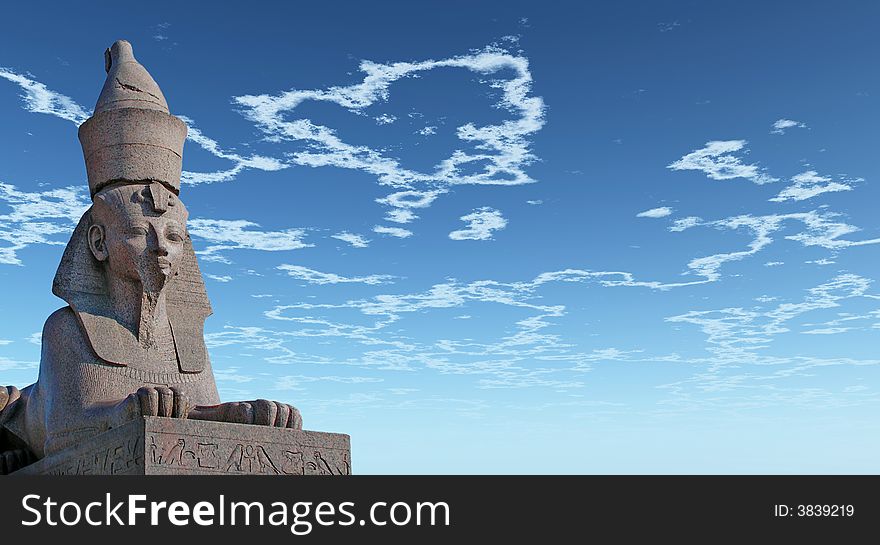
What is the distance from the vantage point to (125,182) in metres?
7.85

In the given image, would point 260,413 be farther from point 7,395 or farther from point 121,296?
point 7,395

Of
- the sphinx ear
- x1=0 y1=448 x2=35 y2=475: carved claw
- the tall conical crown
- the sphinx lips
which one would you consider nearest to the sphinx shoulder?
the sphinx ear

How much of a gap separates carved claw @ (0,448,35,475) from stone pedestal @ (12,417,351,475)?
1059 millimetres

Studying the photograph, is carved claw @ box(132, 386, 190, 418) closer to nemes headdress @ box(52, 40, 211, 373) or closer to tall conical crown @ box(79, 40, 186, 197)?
nemes headdress @ box(52, 40, 211, 373)

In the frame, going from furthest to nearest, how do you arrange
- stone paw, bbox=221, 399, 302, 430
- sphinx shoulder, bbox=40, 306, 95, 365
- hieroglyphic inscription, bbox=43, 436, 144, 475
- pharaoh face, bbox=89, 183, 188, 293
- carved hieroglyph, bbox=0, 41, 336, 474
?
pharaoh face, bbox=89, 183, 188, 293
sphinx shoulder, bbox=40, 306, 95, 365
carved hieroglyph, bbox=0, 41, 336, 474
stone paw, bbox=221, 399, 302, 430
hieroglyphic inscription, bbox=43, 436, 144, 475

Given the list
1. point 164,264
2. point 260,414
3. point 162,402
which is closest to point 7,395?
point 164,264

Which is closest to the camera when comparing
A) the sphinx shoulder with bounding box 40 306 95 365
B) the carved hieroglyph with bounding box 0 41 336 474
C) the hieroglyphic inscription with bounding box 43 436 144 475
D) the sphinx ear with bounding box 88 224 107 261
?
the hieroglyphic inscription with bounding box 43 436 144 475

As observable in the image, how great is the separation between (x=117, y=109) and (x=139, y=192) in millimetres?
816

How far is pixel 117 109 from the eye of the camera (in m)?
8.10

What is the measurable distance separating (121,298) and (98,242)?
0.48 meters

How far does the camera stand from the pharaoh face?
762 cm
